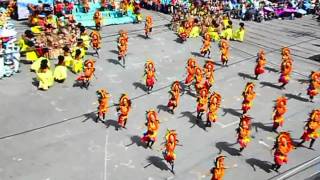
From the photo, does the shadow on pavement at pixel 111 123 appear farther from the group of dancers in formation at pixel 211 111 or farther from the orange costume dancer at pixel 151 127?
the orange costume dancer at pixel 151 127

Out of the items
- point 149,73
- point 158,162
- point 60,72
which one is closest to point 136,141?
point 158,162

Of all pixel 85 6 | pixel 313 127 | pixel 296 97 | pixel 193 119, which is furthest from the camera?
pixel 85 6

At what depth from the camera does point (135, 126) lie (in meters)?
17.5

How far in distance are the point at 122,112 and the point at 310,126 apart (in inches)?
263

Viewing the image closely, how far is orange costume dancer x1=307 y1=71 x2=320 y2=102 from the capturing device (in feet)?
64.3

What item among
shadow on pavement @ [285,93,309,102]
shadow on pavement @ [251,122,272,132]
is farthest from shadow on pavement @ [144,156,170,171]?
shadow on pavement @ [285,93,309,102]

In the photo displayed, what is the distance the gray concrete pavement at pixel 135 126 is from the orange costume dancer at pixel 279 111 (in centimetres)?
61

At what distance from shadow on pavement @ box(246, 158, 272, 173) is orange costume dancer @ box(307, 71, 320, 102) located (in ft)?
18.9

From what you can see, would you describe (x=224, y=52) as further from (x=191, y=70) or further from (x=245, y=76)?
(x=191, y=70)

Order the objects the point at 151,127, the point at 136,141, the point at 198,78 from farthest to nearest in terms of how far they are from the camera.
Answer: the point at 198,78
the point at 136,141
the point at 151,127

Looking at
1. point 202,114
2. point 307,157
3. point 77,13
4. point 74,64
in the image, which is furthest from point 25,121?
point 77,13

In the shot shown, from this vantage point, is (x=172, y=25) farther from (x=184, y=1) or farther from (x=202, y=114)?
(x=202, y=114)

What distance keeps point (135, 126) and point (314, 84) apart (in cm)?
813

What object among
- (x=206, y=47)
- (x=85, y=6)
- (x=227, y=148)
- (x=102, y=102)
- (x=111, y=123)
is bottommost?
(x=227, y=148)
